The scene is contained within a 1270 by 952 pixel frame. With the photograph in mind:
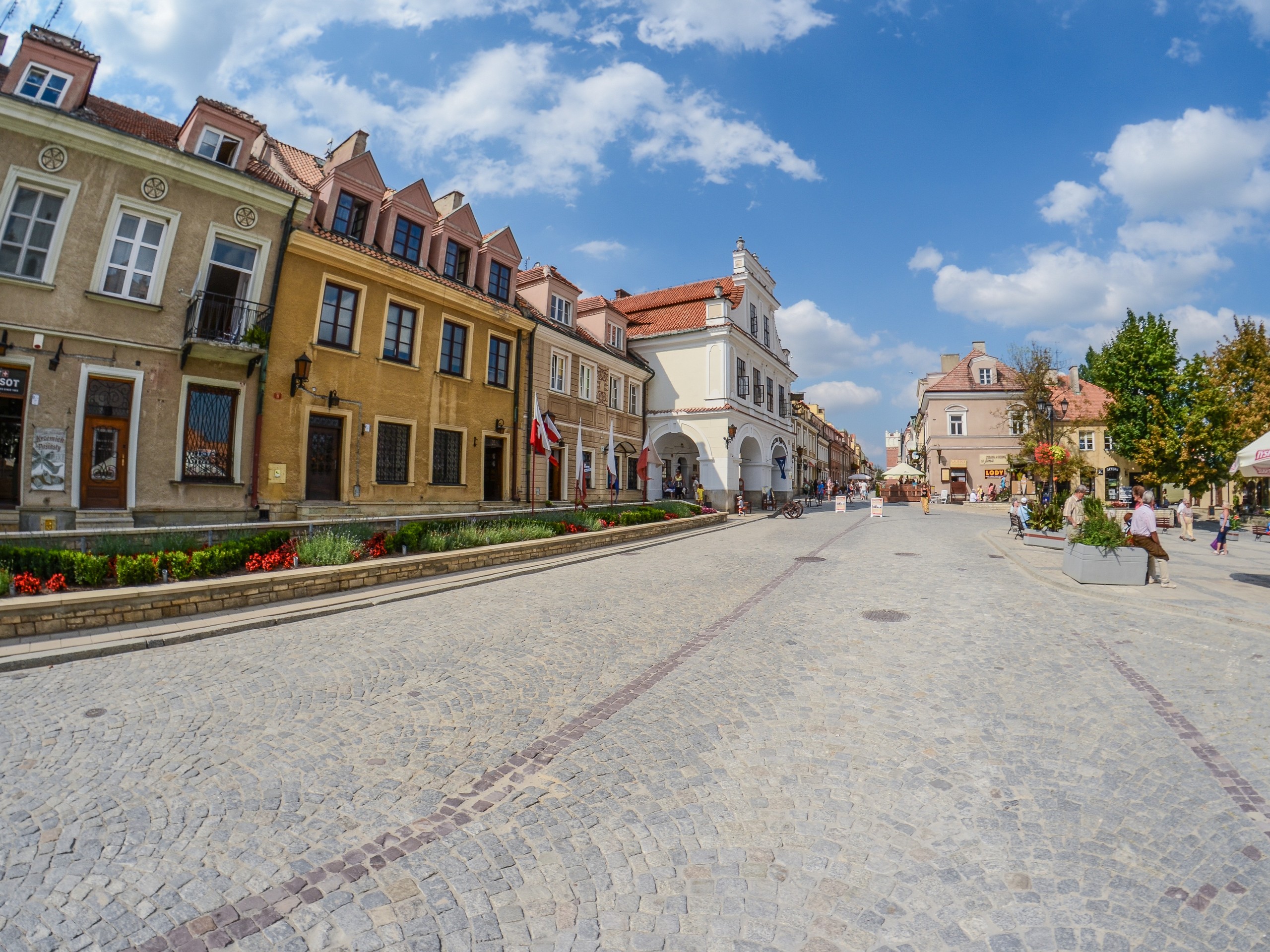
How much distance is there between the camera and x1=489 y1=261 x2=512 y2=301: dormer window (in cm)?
2161

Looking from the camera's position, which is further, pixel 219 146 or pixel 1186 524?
pixel 1186 524

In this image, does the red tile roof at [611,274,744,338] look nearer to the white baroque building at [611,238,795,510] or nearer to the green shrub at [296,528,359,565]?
the white baroque building at [611,238,795,510]

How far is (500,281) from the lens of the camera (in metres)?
22.0

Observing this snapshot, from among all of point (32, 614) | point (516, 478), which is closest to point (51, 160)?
point (32, 614)

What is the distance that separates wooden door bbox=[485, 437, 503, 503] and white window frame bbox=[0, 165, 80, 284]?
11288mm

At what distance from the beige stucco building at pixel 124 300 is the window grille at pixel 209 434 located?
0.03m

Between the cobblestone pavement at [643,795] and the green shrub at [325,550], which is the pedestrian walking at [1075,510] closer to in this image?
the cobblestone pavement at [643,795]

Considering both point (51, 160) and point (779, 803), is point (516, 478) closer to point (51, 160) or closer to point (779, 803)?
point (51, 160)

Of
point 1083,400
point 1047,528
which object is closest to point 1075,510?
point 1047,528

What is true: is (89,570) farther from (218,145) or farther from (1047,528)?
(1047,528)

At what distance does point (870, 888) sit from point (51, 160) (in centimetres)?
1756

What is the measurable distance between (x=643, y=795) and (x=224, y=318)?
15271 mm

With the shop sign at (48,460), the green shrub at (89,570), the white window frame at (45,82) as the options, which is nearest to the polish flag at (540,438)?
the shop sign at (48,460)

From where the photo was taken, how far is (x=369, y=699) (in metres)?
5.20
